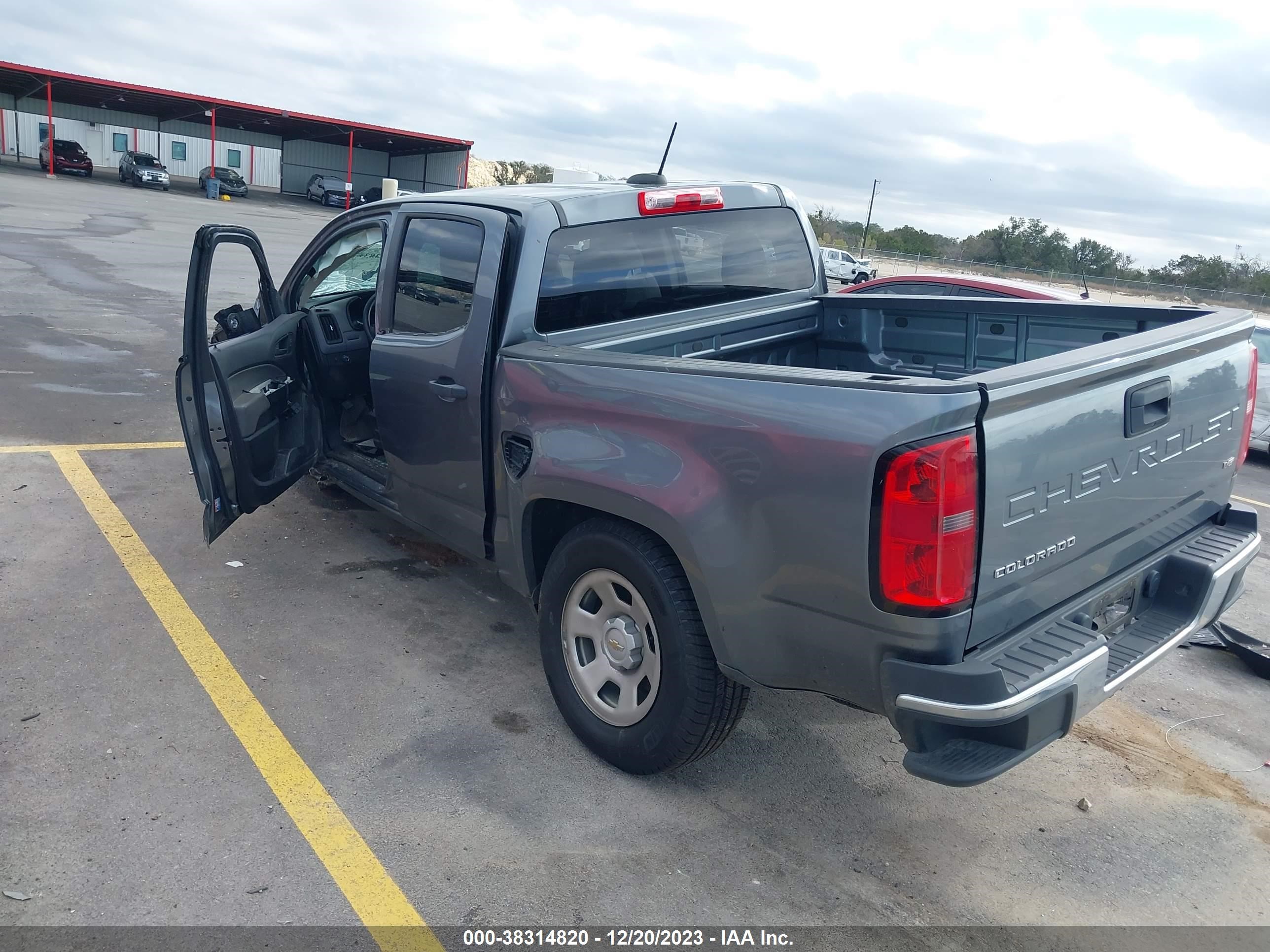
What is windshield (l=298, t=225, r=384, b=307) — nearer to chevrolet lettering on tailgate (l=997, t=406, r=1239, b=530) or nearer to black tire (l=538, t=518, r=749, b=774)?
black tire (l=538, t=518, r=749, b=774)

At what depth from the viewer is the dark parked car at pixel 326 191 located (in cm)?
4944

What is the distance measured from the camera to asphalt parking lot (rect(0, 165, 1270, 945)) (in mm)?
2816

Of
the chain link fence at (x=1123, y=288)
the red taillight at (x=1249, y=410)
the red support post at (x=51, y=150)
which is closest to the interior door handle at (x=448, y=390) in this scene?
the red taillight at (x=1249, y=410)

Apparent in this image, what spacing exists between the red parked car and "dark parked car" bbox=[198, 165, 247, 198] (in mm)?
43880

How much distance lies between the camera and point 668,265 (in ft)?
13.8

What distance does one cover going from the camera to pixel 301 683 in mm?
3906

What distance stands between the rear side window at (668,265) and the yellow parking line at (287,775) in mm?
1818

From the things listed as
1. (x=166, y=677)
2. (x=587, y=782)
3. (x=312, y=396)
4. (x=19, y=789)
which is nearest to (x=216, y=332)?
(x=312, y=396)

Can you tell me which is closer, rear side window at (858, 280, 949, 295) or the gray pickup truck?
the gray pickup truck

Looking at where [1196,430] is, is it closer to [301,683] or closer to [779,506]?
[779,506]

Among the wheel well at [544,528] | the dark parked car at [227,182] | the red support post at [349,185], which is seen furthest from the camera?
the red support post at [349,185]

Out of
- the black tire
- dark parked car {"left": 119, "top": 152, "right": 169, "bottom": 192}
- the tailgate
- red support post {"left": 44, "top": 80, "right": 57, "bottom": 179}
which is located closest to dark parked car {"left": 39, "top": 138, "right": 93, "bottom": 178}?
red support post {"left": 44, "top": 80, "right": 57, "bottom": 179}

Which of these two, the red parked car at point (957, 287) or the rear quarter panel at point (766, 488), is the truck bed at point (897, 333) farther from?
the red parked car at point (957, 287)

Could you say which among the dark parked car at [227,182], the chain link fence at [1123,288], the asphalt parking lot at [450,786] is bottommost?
the asphalt parking lot at [450,786]
